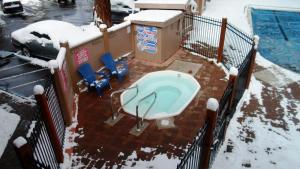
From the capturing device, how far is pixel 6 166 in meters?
6.75

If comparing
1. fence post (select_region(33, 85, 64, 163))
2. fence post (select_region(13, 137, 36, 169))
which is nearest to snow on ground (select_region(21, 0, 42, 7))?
fence post (select_region(33, 85, 64, 163))

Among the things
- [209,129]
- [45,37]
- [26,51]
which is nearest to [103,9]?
[45,37]

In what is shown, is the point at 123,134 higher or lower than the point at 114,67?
lower

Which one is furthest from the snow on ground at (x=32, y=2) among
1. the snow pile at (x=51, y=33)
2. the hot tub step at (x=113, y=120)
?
the hot tub step at (x=113, y=120)

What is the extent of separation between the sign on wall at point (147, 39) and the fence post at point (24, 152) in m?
8.26

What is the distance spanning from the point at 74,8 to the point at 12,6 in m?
5.19

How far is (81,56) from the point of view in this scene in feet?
32.6

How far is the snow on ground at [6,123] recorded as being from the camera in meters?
7.65

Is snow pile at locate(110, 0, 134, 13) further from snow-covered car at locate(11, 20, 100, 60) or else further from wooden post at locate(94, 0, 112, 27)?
snow-covered car at locate(11, 20, 100, 60)

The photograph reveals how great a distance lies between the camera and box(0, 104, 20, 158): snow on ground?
765cm

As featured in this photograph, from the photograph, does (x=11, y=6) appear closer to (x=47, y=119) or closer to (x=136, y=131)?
(x=136, y=131)

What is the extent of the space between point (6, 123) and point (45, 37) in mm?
5396

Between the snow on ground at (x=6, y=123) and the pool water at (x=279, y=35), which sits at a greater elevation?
the pool water at (x=279, y=35)

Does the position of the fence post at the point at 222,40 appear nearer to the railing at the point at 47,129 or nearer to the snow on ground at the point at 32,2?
the railing at the point at 47,129
